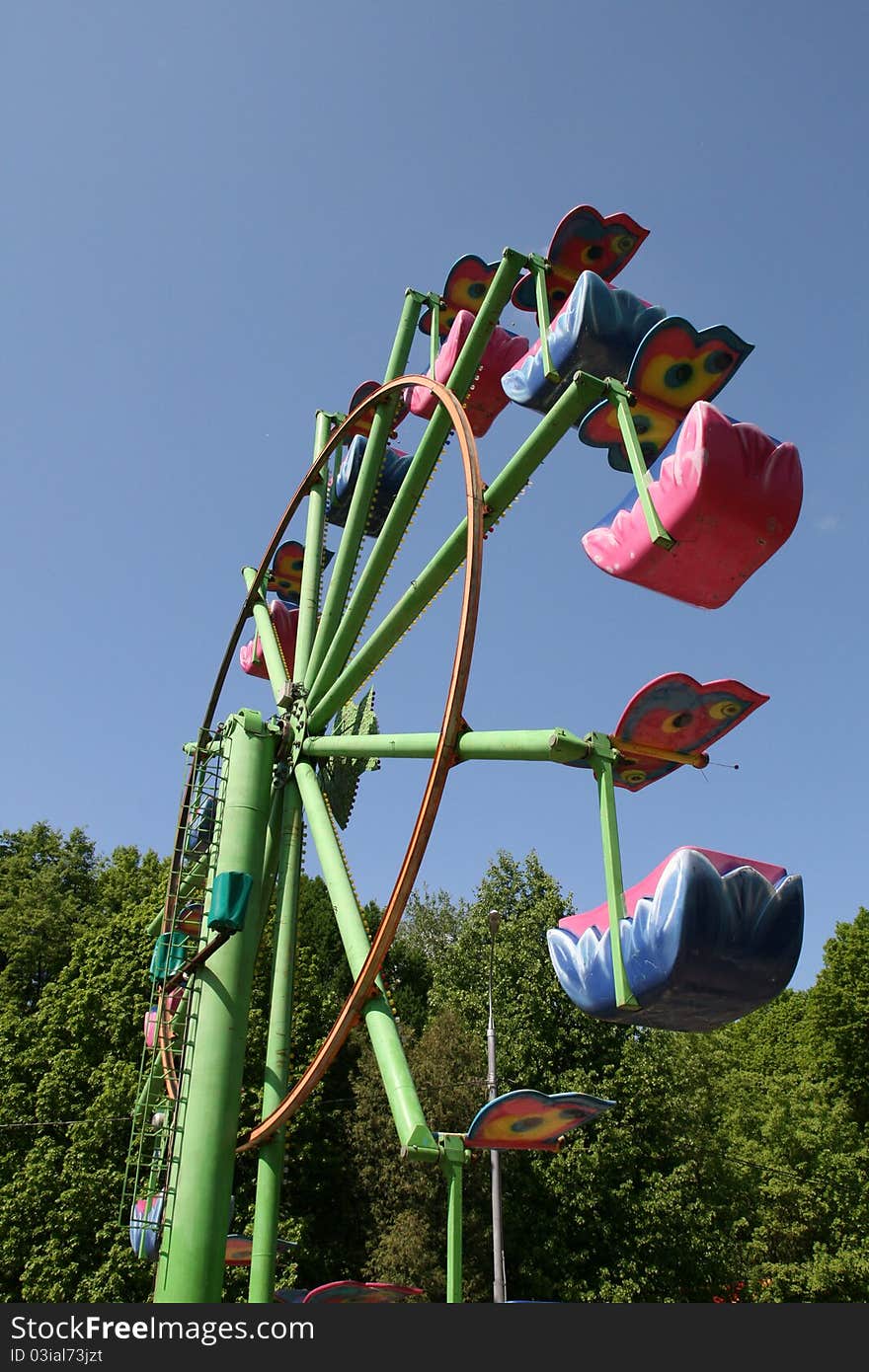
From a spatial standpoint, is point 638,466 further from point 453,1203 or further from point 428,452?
point 453,1203

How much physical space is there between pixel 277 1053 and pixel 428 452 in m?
5.58

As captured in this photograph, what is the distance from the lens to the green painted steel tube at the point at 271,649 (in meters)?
11.1

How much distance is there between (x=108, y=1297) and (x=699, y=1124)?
40.9 ft

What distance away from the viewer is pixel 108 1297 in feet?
59.1

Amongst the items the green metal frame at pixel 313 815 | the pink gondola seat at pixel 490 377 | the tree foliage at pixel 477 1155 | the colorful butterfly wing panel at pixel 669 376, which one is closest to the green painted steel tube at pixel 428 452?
the green metal frame at pixel 313 815

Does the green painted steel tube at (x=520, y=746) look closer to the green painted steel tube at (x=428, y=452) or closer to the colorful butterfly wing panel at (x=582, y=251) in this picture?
the green painted steel tube at (x=428, y=452)

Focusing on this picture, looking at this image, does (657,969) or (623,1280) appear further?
(623,1280)

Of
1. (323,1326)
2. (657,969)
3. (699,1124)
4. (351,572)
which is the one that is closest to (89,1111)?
(699,1124)

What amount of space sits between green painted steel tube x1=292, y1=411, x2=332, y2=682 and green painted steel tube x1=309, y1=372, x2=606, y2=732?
2.84 feet

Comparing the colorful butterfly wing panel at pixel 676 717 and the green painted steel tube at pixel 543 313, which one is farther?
the green painted steel tube at pixel 543 313

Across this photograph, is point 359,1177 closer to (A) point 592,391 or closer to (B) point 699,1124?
(B) point 699,1124

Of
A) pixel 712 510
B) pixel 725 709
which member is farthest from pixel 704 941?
pixel 712 510

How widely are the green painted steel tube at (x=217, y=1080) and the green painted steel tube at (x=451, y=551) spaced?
90 centimetres

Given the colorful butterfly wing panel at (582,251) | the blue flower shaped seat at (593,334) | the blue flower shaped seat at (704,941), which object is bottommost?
the blue flower shaped seat at (704,941)
